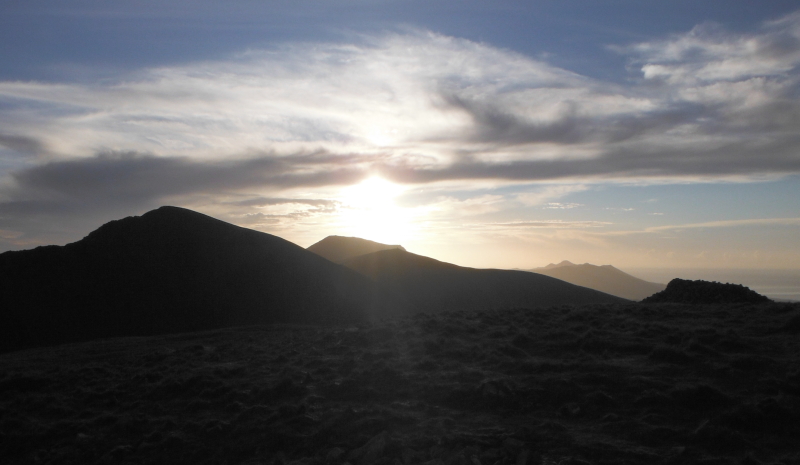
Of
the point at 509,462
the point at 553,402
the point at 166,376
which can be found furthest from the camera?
the point at 166,376

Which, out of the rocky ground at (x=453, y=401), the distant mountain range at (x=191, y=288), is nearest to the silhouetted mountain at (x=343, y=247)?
the distant mountain range at (x=191, y=288)

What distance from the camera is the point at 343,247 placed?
85375mm

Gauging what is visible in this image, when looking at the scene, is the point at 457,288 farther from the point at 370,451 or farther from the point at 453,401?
the point at 370,451

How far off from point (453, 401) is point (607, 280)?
160 meters

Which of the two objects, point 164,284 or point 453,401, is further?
point 164,284

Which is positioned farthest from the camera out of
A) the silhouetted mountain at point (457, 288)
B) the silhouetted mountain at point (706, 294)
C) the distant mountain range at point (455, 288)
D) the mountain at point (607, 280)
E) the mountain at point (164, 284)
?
the mountain at point (607, 280)

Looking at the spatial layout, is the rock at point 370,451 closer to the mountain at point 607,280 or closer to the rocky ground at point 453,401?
the rocky ground at point 453,401

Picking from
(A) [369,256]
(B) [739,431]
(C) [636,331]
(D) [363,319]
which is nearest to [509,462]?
(B) [739,431]

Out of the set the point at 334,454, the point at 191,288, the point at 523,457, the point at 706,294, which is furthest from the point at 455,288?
the point at 523,457

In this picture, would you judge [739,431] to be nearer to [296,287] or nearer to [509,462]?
[509,462]

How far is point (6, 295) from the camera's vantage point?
30.5 metres

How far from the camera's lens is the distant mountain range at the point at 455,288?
129ft

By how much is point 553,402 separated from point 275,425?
16.8ft

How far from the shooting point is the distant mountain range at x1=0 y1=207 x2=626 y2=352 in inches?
1207
